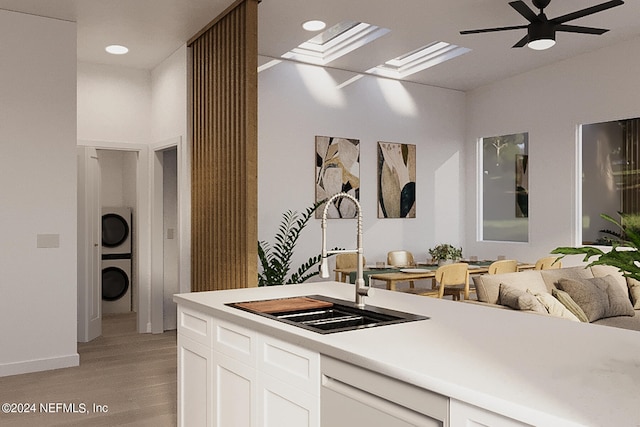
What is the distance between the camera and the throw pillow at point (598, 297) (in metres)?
4.71

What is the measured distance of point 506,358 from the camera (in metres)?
1.54

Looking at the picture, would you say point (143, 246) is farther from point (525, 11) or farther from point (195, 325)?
point (525, 11)

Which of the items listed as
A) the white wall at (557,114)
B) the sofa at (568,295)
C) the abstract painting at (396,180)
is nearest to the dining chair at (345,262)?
the abstract painting at (396,180)

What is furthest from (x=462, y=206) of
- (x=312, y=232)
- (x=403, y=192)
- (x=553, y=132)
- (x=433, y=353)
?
(x=433, y=353)

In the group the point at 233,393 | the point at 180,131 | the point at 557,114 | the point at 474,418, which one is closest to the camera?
the point at 474,418

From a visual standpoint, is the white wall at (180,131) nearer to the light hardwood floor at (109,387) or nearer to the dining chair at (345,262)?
the light hardwood floor at (109,387)

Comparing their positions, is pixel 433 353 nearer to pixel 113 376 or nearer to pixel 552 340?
pixel 552 340

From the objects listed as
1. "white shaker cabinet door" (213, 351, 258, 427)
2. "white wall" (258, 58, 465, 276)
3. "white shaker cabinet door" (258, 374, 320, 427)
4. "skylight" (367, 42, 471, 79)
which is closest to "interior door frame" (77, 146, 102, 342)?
"white wall" (258, 58, 465, 276)

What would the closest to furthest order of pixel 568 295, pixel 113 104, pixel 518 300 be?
pixel 518 300, pixel 568 295, pixel 113 104

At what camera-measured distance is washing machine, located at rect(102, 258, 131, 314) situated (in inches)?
296

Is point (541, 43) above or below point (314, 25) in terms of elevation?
below

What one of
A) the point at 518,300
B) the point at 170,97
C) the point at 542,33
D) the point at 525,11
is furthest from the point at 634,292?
the point at 170,97

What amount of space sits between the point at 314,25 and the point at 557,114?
3369 mm

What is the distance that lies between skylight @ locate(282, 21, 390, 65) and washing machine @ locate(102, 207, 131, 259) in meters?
3.15
